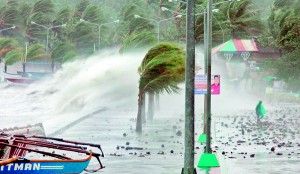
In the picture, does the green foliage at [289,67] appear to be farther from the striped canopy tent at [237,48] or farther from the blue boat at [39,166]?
the blue boat at [39,166]

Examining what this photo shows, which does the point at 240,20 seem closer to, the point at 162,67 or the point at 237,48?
the point at 237,48

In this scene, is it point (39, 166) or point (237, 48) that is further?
point (237, 48)

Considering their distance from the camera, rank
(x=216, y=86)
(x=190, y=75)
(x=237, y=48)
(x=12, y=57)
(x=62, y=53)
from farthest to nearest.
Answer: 1. (x=62, y=53)
2. (x=12, y=57)
3. (x=237, y=48)
4. (x=216, y=86)
5. (x=190, y=75)

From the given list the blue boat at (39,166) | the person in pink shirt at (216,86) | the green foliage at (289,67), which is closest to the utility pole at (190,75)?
the blue boat at (39,166)

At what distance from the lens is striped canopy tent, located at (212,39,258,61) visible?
13688 centimetres

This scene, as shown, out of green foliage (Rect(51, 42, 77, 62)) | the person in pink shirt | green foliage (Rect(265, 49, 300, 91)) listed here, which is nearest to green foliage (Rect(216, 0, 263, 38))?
green foliage (Rect(265, 49, 300, 91))

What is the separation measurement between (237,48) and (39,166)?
119 meters

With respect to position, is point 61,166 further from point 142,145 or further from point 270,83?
point 270,83

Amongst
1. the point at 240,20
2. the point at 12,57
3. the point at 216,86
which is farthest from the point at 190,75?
the point at 12,57

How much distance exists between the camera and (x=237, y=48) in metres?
140

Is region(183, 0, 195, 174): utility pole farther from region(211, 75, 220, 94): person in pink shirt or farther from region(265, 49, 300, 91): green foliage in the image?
region(265, 49, 300, 91): green foliage

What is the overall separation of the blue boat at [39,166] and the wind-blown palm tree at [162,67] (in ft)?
75.3

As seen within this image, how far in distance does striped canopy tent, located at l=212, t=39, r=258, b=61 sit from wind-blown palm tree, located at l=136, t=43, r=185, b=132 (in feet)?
279

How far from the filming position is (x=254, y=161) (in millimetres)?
32656
